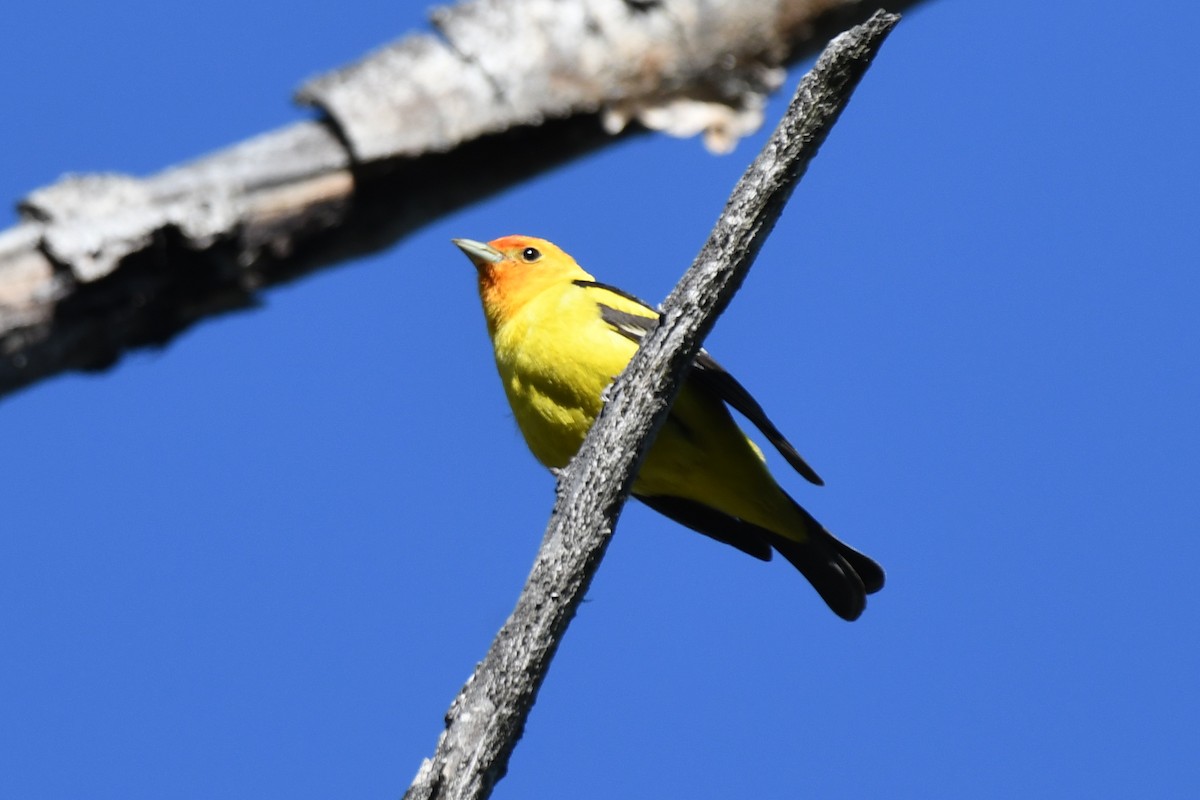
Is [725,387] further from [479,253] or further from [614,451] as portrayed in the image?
[614,451]

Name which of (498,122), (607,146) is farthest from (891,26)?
(498,122)

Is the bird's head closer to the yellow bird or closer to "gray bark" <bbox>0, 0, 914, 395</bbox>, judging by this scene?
the yellow bird

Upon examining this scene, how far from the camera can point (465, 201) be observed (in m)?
2.54

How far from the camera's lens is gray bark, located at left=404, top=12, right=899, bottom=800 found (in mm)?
2764

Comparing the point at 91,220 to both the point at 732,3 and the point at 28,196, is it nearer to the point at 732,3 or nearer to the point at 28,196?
the point at 28,196

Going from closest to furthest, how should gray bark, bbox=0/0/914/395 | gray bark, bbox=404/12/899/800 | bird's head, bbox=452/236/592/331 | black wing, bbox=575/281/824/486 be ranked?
gray bark, bbox=0/0/914/395 → gray bark, bbox=404/12/899/800 → black wing, bbox=575/281/824/486 → bird's head, bbox=452/236/592/331

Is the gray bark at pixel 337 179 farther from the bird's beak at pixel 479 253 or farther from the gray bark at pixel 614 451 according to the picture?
the bird's beak at pixel 479 253

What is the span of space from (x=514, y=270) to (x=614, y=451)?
11.6 feet

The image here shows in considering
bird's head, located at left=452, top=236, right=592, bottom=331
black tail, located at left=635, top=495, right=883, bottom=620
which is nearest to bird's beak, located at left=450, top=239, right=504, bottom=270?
bird's head, located at left=452, top=236, right=592, bottom=331

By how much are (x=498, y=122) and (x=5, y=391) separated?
1.04 metres

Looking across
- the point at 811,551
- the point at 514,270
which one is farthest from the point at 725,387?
the point at 514,270

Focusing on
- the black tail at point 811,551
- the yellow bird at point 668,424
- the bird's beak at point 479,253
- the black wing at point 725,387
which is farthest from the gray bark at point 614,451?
the bird's beak at point 479,253

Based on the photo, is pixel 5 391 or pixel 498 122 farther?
pixel 498 122

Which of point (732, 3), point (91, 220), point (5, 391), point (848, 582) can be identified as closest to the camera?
point (5, 391)
